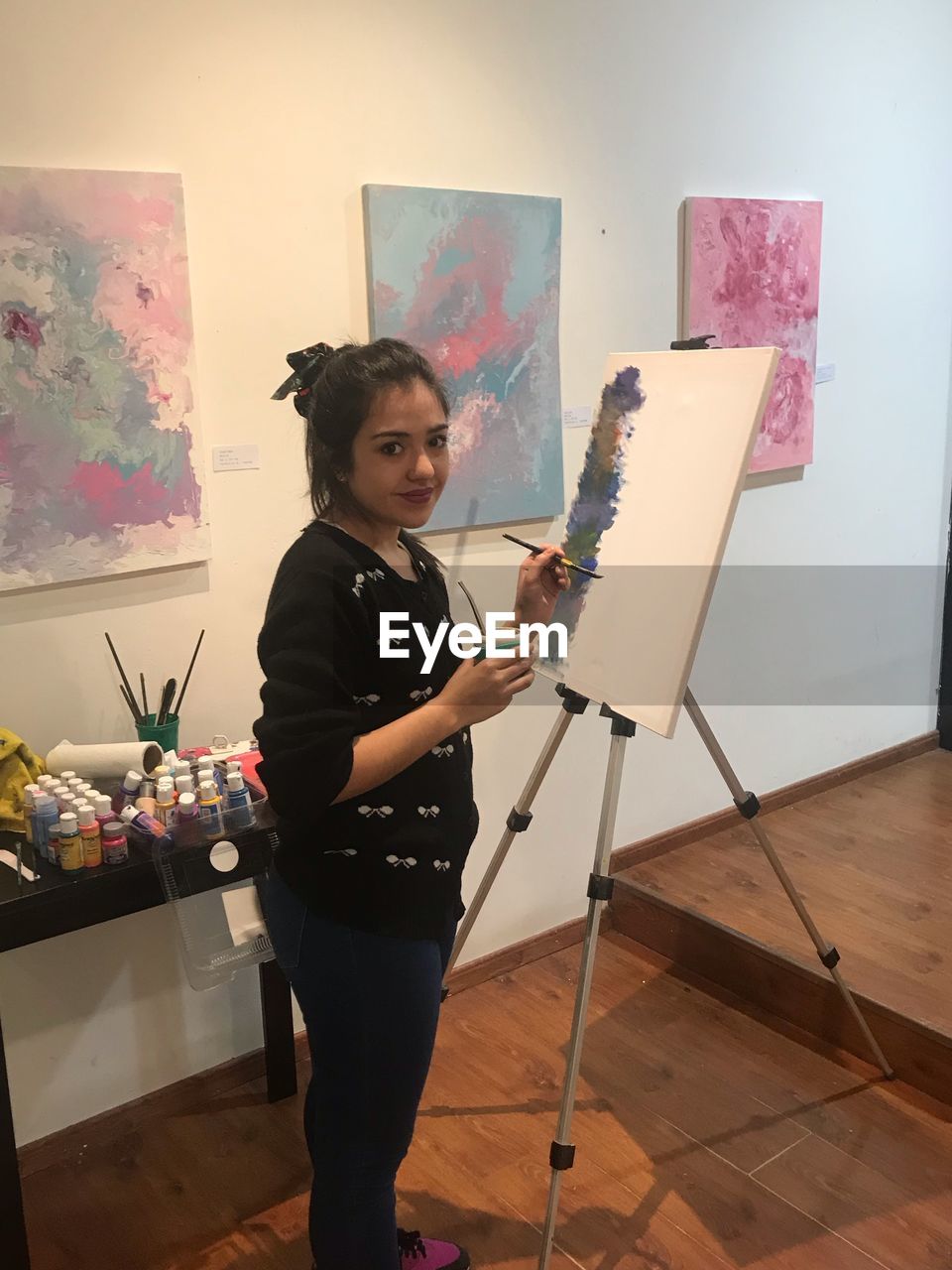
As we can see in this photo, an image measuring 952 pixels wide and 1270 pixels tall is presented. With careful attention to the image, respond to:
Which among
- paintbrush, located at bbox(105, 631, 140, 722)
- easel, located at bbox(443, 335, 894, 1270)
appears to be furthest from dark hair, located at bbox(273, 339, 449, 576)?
paintbrush, located at bbox(105, 631, 140, 722)

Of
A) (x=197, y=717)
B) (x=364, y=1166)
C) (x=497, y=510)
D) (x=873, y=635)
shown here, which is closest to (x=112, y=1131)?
(x=197, y=717)

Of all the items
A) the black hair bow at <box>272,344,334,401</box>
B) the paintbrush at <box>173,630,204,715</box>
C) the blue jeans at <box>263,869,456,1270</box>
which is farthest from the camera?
the paintbrush at <box>173,630,204,715</box>

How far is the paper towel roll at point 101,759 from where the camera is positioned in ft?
6.00

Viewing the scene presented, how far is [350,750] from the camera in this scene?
1232 mm

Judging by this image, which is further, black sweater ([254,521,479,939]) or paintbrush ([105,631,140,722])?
paintbrush ([105,631,140,722])

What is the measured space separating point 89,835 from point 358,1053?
60 centimetres

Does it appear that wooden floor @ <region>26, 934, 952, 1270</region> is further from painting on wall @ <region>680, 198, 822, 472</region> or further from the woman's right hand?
painting on wall @ <region>680, 198, 822, 472</region>

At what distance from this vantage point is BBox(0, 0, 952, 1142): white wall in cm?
189

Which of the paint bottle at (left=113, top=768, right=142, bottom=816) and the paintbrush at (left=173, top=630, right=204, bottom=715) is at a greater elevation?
the paintbrush at (left=173, top=630, right=204, bottom=715)

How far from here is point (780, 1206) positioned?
1.88m

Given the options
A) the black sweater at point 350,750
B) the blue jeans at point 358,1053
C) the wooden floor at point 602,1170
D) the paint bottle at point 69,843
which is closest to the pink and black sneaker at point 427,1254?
the wooden floor at point 602,1170

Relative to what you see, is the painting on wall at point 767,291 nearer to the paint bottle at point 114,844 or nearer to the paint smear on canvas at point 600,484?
the paint smear on canvas at point 600,484

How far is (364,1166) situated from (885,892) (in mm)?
1704

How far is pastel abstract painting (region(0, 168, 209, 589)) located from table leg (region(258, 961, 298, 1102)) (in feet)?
2.80
